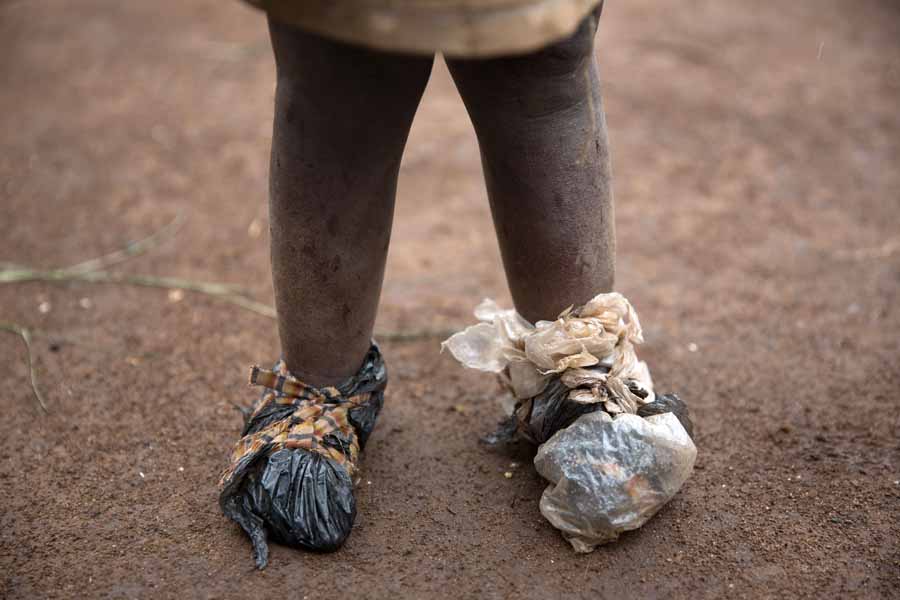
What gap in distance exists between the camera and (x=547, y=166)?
5.43ft

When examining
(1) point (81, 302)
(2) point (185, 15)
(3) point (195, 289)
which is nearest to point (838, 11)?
(2) point (185, 15)

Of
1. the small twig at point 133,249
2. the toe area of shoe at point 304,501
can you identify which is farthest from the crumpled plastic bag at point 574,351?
the small twig at point 133,249

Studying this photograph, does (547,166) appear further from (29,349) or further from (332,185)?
(29,349)

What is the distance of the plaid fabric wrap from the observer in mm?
1727

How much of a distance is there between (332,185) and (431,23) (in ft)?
1.63

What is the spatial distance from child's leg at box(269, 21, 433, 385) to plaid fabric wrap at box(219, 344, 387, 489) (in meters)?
0.04

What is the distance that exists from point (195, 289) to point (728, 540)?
1688 mm

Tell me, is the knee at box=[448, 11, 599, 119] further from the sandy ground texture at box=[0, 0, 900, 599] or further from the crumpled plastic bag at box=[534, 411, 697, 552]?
the sandy ground texture at box=[0, 0, 900, 599]

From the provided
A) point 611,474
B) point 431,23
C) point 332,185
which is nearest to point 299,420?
point 332,185

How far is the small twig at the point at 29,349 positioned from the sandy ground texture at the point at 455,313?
0.8 inches

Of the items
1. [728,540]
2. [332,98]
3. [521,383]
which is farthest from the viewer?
[521,383]

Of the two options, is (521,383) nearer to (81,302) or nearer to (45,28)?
(81,302)

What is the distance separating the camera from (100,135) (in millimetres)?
3533

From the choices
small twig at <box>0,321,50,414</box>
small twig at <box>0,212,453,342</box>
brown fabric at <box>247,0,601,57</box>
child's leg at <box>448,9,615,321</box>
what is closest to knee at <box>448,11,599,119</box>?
child's leg at <box>448,9,615,321</box>
